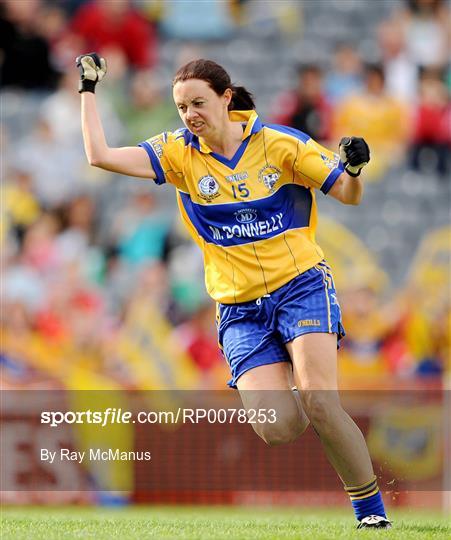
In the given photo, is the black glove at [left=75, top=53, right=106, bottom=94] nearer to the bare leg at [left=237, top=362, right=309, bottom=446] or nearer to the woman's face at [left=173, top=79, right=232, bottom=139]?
the woman's face at [left=173, top=79, right=232, bottom=139]

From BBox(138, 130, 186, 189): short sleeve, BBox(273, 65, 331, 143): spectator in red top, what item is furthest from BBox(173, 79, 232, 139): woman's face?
BBox(273, 65, 331, 143): spectator in red top

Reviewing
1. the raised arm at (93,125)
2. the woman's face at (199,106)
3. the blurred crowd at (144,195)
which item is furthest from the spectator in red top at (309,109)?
the raised arm at (93,125)

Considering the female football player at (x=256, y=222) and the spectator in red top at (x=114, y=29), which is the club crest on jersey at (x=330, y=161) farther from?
the spectator in red top at (x=114, y=29)

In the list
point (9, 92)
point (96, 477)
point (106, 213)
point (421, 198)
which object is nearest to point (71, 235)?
point (106, 213)

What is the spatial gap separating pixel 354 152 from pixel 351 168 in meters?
0.12

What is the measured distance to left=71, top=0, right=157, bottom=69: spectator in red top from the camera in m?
15.4

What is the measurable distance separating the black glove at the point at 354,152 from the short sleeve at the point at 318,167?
0.22 meters

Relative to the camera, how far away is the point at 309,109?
14719mm

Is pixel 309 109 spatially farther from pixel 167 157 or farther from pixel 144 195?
pixel 167 157

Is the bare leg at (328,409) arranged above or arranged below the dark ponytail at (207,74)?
below

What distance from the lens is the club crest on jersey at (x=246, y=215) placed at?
19.7ft

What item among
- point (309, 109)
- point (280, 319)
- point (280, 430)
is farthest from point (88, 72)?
point (309, 109)

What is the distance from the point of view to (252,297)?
608cm

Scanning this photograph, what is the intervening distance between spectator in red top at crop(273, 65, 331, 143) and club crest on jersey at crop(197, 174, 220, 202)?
28.2 feet
